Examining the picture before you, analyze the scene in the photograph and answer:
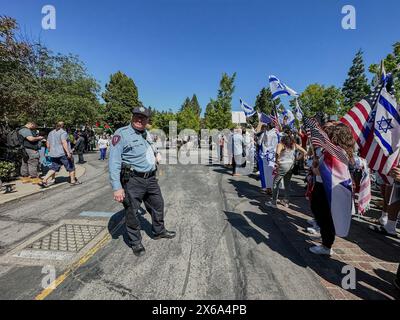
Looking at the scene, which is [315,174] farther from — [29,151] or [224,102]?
[224,102]

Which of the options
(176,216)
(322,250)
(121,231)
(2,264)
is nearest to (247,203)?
(176,216)

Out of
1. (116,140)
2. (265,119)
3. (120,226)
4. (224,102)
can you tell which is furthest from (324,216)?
(224,102)

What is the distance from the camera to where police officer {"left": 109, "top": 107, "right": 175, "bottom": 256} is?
2.95 metres

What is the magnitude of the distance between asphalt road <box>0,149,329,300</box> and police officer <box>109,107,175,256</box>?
485mm

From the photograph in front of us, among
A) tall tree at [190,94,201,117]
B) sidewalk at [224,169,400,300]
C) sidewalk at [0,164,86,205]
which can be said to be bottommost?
sidewalk at [224,169,400,300]

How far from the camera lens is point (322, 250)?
3.20 meters

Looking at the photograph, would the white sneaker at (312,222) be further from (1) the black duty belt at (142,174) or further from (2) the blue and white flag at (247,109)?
(2) the blue and white flag at (247,109)

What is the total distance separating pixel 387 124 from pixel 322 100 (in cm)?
3665

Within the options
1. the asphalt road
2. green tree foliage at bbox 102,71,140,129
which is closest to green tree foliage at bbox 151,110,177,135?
green tree foliage at bbox 102,71,140,129

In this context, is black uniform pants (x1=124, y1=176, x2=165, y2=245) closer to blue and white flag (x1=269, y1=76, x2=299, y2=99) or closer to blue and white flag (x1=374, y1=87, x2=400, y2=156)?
blue and white flag (x1=374, y1=87, x2=400, y2=156)

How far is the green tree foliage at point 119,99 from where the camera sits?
43688 mm

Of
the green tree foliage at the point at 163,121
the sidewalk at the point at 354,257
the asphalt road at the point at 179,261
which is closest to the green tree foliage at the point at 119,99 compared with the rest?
the green tree foliage at the point at 163,121

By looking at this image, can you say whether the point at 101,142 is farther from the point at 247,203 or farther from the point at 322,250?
the point at 322,250
